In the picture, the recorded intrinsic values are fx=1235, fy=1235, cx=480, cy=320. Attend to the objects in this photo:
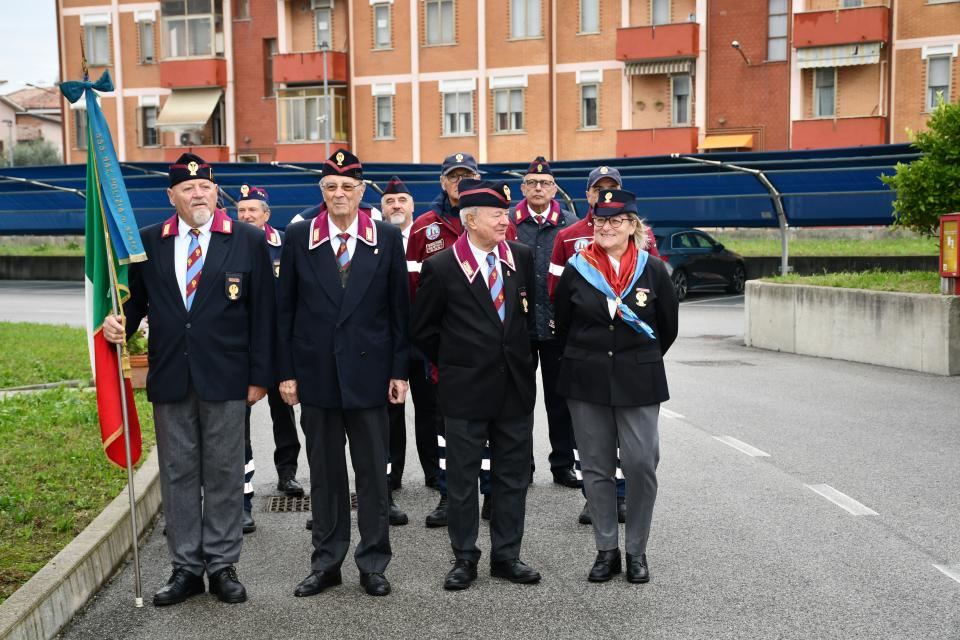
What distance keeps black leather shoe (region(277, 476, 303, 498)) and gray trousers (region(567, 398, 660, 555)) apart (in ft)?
8.94

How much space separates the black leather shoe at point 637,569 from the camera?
645 centimetres

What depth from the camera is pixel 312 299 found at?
6543 millimetres

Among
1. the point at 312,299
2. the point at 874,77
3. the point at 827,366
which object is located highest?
the point at 874,77

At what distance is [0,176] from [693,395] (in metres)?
29.3

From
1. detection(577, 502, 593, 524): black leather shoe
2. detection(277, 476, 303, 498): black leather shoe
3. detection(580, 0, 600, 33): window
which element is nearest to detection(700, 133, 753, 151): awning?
detection(580, 0, 600, 33): window

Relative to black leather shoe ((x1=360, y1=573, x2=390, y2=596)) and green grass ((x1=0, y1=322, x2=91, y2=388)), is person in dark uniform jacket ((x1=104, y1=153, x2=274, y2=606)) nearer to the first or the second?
black leather shoe ((x1=360, y1=573, x2=390, y2=596))

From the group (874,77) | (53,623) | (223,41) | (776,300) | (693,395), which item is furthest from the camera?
(223,41)

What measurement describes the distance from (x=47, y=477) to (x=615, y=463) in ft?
13.1

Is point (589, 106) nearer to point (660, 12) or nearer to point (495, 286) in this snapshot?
point (660, 12)

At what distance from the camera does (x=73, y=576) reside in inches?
235

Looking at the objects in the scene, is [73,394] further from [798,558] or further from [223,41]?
[223,41]

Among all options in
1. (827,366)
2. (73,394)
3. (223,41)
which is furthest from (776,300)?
(223,41)

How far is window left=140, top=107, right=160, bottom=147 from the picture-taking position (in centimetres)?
5741

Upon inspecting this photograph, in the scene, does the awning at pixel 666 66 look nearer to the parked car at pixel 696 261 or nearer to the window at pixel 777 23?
the window at pixel 777 23
